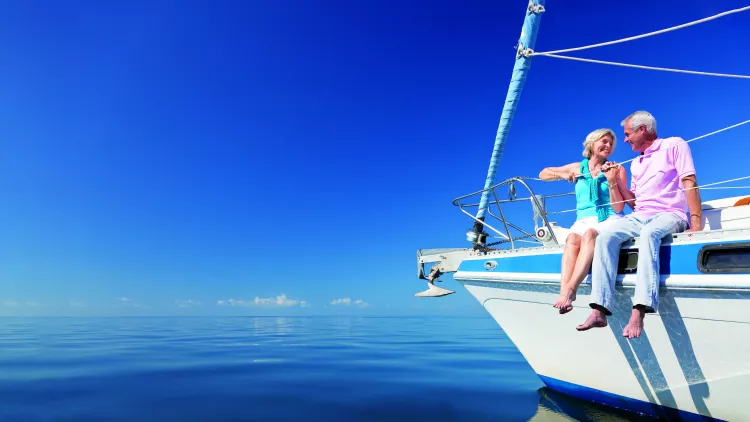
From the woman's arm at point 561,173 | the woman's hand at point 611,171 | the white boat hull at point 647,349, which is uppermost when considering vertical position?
the woman's arm at point 561,173

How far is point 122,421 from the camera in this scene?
4.56m

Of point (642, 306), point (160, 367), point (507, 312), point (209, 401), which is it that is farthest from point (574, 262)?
point (160, 367)

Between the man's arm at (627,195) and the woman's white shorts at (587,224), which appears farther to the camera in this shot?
the man's arm at (627,195)

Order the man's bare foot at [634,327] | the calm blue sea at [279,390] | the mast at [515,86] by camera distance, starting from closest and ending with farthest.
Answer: the man's bare foot at [634,327] → the calm blue sea at [279,390] → the mast at [515,86]

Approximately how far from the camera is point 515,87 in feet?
22.9

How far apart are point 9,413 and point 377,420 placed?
402 centimetres

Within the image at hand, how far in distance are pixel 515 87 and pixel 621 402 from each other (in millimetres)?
4653

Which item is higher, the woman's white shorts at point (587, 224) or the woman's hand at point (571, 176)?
the woman's hand at point (571, 176)

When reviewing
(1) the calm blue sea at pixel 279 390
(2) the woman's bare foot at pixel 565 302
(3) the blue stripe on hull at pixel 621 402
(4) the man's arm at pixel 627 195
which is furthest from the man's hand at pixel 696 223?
(1) the calm blue sea at pixel 279 390

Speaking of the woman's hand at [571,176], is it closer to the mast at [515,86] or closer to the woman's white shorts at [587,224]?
the woman's white shorts at [587,224]

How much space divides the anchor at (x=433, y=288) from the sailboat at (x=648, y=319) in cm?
78

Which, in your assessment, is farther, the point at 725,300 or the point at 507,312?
the point at 507,312

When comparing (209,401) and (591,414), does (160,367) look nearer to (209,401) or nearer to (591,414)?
(209,401)

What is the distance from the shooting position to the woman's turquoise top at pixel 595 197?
435 cm
